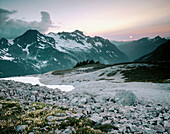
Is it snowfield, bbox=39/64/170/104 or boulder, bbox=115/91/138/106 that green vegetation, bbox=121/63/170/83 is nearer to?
snowfield, bbox=39/64/170/104

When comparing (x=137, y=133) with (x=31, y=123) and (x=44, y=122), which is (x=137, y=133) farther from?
(x=31, y=123)

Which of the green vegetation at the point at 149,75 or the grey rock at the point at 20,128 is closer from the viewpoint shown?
the grey rock at the point at 20,128

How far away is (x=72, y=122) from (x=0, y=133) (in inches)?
188

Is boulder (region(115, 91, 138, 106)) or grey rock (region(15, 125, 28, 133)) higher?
grey rock (region(15, 125, 28, 133))

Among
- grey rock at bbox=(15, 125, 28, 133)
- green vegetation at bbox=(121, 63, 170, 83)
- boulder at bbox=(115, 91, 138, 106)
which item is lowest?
green vegetation at bbox=(121, 63, 170, 83)

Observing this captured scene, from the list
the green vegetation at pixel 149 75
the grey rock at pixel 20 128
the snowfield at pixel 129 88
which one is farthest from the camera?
the green vegetation at pixel 149 75

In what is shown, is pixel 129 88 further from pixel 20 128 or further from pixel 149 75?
pixel 149 75

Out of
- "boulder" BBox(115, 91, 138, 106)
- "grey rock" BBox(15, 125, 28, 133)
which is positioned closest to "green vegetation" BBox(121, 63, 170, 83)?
"boulder" BBox(115, 91, 138, 106)

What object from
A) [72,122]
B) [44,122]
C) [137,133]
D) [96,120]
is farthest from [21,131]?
[137,133]

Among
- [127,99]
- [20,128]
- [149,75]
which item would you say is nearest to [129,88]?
[127,99]

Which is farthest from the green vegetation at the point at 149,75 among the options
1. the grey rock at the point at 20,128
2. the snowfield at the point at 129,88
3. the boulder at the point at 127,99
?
the grey rock at the point at 20,128

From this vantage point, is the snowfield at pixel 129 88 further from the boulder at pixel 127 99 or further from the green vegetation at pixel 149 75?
the green vegetation at pixel 149 75

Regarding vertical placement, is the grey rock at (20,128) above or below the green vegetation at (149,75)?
above

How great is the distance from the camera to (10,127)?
26.3 feet
